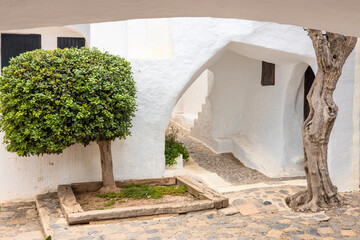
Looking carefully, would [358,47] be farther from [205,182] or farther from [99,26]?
[99,26]

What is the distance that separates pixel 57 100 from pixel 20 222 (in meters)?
2.15

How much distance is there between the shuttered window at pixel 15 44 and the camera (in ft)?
39.9

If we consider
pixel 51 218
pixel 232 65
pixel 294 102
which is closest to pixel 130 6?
pixel 51 218

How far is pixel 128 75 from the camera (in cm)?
746

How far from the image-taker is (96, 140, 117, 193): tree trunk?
7555mm

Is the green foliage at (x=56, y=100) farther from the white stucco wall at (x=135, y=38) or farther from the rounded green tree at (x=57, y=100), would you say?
the white stucco wall at (x=135, y=38)

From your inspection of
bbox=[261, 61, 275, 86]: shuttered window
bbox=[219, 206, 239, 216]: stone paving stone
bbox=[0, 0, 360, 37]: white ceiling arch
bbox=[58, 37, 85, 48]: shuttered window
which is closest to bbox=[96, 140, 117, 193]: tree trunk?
bbox=[219, 206, 239, 216]: stone paving stone

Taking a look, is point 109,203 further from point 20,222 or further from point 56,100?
point 56,100

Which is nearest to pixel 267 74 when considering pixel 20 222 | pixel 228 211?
pixel 228 211

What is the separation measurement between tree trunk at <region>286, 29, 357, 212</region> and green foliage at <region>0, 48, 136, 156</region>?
3326 millimetres

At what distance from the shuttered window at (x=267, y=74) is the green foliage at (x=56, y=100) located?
4549 millimetres

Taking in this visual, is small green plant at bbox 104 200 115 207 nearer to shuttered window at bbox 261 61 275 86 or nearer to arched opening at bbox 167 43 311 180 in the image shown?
arched opening at bbox 167 43 311 180

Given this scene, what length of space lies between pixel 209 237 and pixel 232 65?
22.2 feet

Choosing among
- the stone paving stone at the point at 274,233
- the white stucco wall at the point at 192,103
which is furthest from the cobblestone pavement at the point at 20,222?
the white stucco wall at the point at 192,103
